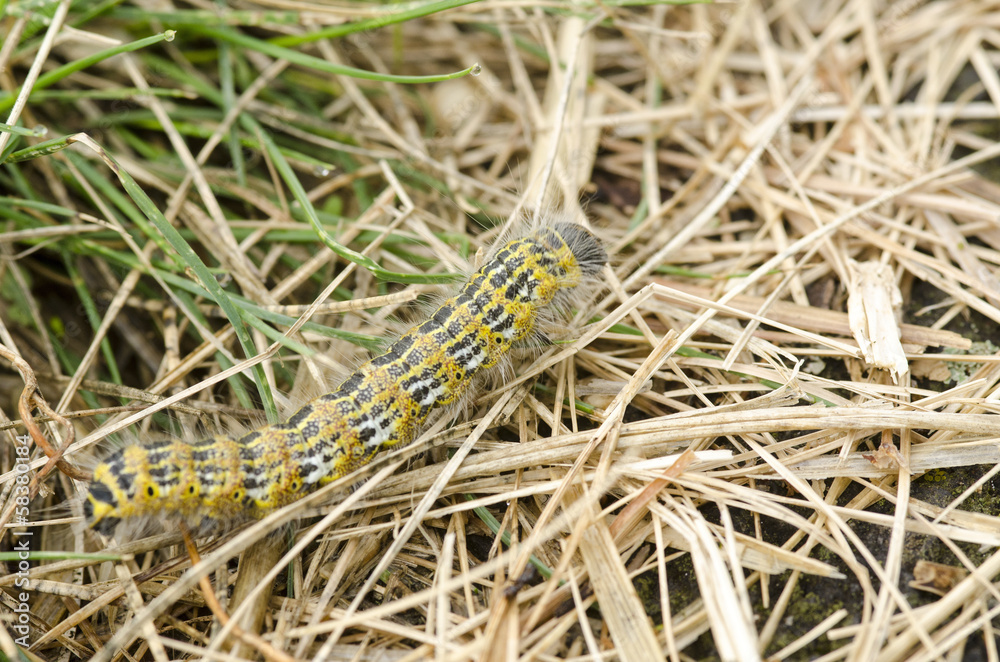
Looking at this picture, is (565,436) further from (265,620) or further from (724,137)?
(724,137)

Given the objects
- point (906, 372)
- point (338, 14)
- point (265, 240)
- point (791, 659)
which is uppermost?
point (338, 14)

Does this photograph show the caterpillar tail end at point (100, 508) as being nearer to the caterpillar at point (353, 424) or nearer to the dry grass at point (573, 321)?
the caterpillar at point (353, 424)

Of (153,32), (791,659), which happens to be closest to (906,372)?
(791,659)

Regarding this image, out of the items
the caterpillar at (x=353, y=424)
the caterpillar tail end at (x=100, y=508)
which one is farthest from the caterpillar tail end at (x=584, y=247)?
the caterpillar tail end at (x=100, y=508)

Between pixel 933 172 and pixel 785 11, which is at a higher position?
pixel 785 11

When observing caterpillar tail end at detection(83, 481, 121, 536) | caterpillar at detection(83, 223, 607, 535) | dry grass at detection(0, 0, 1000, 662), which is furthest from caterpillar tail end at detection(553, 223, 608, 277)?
caterpillar tail end at detection(83, 481, 121, 536)

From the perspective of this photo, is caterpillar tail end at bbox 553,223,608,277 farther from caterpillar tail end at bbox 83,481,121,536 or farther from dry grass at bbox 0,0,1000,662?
caterpillar tail end at bbox 83,481,121,536
